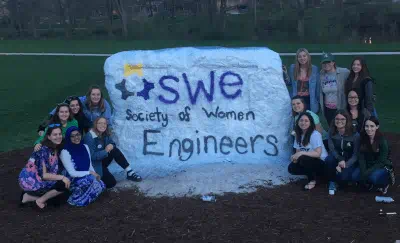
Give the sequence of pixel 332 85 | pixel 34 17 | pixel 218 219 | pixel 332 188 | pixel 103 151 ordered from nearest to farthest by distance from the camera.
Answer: pixel 218 219
pixel 332 188
pixel 103 151
pixel 332 85
pixel 34 17

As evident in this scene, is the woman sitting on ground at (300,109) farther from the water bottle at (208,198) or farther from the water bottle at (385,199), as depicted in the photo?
the water bottle at (208,198)

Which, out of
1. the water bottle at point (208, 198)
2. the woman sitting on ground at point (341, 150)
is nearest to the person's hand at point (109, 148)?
the water bottle at point (208, 198)

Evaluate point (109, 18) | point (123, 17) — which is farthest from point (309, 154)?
point (109, 18)

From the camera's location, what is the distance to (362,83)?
21.1 feet

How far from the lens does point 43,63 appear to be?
18.2 m

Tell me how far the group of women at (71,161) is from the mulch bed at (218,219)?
0.18m

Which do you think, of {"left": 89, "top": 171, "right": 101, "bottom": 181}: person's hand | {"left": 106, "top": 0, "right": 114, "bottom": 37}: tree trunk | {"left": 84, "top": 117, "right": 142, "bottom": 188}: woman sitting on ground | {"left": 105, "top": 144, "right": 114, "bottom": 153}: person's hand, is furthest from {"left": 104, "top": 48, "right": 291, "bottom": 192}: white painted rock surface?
{"left": 106, "top": 0, "right": 114, "bottom": 37}: tree trunk

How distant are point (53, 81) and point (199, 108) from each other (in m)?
9.56

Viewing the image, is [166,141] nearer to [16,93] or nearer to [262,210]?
[262,210]

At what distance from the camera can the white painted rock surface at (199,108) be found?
671cm

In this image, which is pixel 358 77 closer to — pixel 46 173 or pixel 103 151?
pixel 103 151

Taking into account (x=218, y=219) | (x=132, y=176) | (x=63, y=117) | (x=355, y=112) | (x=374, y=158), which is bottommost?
(x=218, y=219)

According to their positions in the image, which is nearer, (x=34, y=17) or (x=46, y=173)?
(x=46, y=173)

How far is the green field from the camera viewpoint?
10.1 meters
